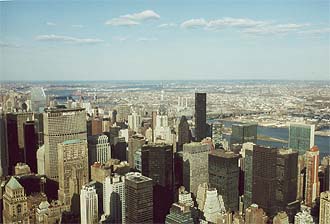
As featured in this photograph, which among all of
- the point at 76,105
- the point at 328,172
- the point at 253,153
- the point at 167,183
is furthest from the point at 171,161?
the point at 328,172

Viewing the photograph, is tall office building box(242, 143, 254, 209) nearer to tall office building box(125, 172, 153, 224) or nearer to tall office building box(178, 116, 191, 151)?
tall office building box(178, 116, 191, 151)

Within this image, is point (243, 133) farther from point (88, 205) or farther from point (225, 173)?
point (88, 205)

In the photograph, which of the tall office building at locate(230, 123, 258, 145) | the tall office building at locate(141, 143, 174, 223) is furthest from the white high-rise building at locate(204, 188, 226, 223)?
the tall office building at locate(230, 123, 258, 145)

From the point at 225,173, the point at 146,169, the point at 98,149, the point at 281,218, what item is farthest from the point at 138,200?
the point at 281,218

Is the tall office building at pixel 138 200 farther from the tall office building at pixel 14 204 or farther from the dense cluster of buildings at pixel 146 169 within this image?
the tall office building at pixel 14 204

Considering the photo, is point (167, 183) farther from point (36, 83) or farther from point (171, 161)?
point (36, 83)

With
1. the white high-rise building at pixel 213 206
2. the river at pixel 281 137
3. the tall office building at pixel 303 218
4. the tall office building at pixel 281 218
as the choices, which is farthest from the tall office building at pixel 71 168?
the tall office building at pixel 303 218
